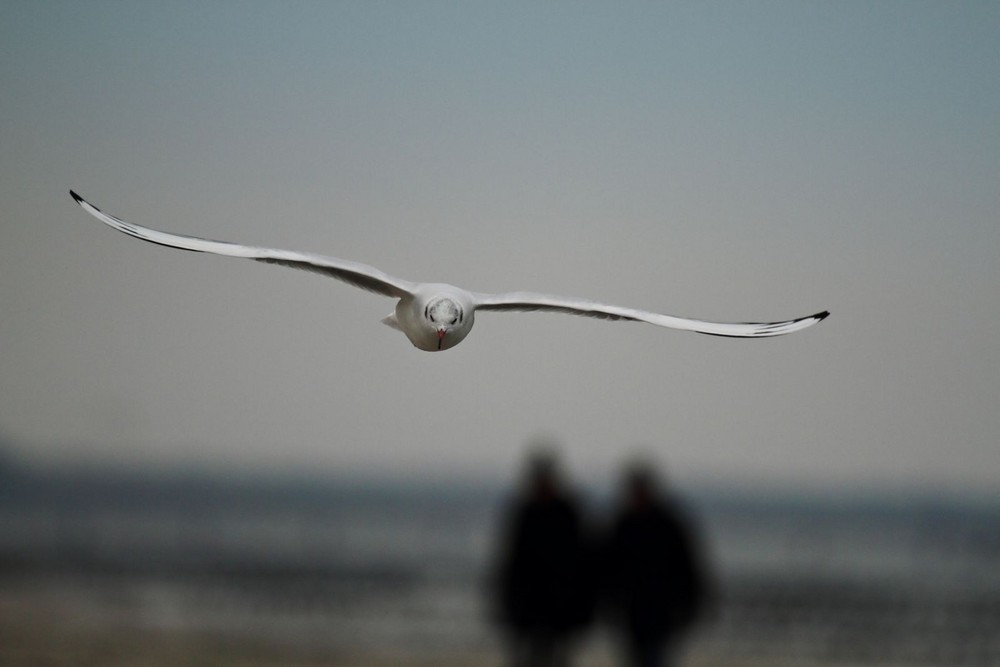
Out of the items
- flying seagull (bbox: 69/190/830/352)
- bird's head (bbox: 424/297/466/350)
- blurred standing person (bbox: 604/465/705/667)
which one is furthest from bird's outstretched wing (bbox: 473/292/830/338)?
blurred standing person (bbox: 604/465/705/667)

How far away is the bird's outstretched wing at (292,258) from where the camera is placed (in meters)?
6.48

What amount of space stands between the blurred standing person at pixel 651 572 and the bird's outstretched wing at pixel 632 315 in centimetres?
141

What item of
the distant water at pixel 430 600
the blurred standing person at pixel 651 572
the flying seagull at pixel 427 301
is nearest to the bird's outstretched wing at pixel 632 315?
the flying seagull at pixel 427 301

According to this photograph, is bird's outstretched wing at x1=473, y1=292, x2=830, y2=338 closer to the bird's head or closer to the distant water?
the bird's head

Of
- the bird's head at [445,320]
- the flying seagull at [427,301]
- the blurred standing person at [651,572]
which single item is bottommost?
the blurred standing person at [651,572]

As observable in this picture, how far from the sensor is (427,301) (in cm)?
619

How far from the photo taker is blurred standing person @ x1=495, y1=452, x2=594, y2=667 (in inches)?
336

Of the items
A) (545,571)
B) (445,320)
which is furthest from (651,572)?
(445,320)

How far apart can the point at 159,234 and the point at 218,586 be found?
12153mm

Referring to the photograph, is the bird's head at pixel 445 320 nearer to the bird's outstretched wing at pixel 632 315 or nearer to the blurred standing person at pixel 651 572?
the bird's outstretched wing at pixel 632 315

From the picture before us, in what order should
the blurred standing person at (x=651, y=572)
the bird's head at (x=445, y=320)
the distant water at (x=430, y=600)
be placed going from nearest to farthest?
the bird's head at (x=445, y=320) < the blurred standing person at (x=651, y=572) < the distant water at (x=430, y=600)

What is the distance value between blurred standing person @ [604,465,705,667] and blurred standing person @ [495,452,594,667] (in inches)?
8.9

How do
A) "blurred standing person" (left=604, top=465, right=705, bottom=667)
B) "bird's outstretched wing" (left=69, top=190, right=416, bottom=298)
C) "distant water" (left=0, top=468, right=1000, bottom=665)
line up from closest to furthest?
"bird's outstretched wing" (left=69, top=190, right=416, bottom=298), "blurred standing person" (left=604, top=465, right=705, bottom=667), "distant water" (left=0, top=468, right=1000, bottom=665)

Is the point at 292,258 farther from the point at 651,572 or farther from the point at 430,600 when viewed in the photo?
the point at 430,600
